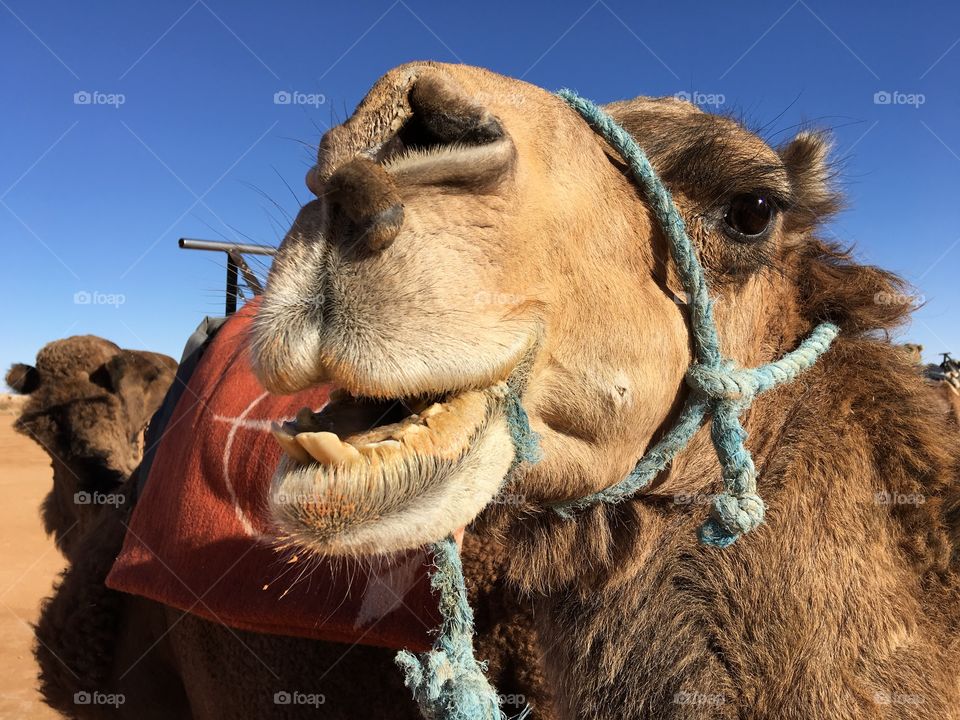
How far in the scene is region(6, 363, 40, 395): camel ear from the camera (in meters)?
5.34

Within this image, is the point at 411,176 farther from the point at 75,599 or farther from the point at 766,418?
the point at 75,599

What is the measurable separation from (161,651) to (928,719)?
107 inches

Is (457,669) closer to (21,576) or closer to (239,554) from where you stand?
(239,554)

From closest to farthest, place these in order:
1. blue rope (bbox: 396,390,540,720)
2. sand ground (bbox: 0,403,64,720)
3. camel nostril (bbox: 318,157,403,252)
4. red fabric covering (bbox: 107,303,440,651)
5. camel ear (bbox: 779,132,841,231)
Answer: camel nostril (bbox: 318,157,403,252), blue rope (bbox: 396,390,540,720), camel ear (bbox: 779,132,841,231), red fabric covering (bbox: 107,303,440,651), sand ground (bbox: 0,403,64,720)

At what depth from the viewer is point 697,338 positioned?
181cm

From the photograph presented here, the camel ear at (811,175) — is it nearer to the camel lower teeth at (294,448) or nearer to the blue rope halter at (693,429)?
the blue rope halter at (693,429)

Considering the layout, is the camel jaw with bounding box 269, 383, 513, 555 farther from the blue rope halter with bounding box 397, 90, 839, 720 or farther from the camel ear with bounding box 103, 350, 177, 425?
the camel ear with bounding box 103, 350, 177, 425

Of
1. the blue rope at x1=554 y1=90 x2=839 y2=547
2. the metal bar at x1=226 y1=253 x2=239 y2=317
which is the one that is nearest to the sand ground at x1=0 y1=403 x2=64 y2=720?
the metal bar at x1=226 y1=253 x2=239 y2=317

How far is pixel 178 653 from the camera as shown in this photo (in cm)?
286

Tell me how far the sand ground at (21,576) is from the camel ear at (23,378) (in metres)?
0.33

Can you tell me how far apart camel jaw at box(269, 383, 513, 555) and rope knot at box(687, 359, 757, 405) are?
0.57m

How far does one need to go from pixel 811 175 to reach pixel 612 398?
108cm

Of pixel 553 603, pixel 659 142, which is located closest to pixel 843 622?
pixel 553 603

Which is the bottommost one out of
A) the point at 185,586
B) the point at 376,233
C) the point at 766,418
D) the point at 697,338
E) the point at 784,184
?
the point at 185,586
